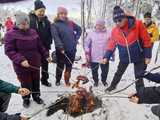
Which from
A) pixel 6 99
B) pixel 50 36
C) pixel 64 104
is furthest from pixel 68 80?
pixel 6 99

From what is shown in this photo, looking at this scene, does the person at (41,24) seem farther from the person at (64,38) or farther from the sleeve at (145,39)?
the sleeve at (145,39)

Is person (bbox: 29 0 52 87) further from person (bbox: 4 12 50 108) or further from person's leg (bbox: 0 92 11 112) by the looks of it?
person's leg (bbox: 0 92 11 112)

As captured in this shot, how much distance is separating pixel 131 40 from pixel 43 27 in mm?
1846

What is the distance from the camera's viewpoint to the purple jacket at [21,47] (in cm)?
652

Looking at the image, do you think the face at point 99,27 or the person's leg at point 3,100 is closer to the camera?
the person's leg at point 3,100

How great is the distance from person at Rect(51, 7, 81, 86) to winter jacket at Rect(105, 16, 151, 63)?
0.97m

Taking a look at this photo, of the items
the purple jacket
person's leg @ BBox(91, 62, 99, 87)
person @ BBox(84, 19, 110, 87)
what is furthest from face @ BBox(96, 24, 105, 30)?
the purple jacket

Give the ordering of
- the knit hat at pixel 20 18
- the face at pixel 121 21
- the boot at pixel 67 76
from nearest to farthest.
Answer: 1. the knit hat at pixel 20 18
2. the face at pixel 121 21
3. the boot at pixel 67 76

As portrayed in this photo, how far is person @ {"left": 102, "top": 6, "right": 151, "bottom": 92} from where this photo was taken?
7094 millimetres

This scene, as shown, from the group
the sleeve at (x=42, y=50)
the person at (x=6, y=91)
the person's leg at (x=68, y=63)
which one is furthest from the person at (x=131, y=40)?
the person at (x=6, y=91)

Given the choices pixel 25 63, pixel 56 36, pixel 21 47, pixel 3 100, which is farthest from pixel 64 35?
pixel 3 100

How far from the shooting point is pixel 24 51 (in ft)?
21.9

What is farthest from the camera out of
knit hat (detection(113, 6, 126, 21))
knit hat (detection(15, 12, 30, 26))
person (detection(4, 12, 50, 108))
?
knit hat (detection(113, 6, 126, 21))

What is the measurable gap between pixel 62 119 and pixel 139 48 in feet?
7.00
